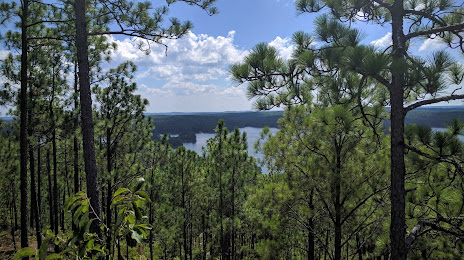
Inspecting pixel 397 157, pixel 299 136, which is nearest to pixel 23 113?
pixel 299 136

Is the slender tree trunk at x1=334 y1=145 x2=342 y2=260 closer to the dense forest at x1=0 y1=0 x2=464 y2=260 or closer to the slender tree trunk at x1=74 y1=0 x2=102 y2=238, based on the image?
the dense forest at x1=0 y1=0 x2=464 y2=260

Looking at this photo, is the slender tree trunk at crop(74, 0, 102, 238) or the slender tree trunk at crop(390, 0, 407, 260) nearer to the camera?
the slender tree trunk at crop(390, 0, 407, 260)

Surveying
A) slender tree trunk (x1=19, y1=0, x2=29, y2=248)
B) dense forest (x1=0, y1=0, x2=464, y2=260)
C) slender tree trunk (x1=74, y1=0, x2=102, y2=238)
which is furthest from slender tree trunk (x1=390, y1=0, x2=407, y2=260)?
slender tree trunk (x1=19, y1=0, x2=29, y2=248)

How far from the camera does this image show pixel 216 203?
11883 millimetres

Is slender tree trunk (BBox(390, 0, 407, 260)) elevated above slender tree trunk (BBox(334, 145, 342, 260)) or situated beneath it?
elevated above

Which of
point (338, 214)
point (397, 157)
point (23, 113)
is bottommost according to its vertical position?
point (338, 214)

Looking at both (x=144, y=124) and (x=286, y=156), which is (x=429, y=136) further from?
(x=144, y=124)

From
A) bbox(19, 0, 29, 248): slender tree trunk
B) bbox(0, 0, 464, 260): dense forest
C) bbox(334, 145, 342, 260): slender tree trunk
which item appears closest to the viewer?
bbox(0, 0, 464, 260): dense forest

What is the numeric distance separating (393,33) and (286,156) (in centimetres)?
364

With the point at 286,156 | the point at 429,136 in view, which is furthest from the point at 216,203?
the point at 429,136

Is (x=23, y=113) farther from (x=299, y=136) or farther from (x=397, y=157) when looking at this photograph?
(x=397, y=157)

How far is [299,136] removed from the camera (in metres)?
5.76

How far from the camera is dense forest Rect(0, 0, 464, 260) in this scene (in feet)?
8.57

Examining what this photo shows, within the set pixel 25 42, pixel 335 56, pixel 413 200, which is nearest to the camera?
pixel 335 56
